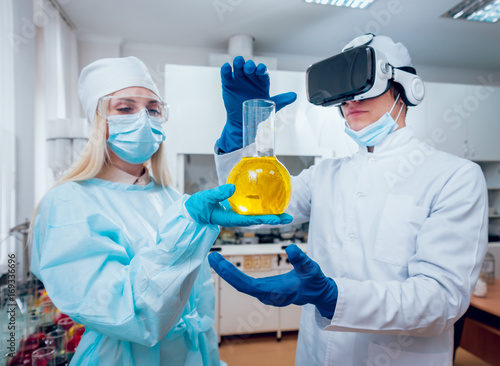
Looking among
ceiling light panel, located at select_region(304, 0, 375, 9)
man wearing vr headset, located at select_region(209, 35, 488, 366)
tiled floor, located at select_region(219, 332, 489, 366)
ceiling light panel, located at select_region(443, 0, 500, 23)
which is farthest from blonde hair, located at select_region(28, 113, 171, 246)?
ceiling light panel, located at select_region(443, 0, 500, 23)

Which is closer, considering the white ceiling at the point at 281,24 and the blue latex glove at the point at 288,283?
the blue latex glove at the point at 288,283

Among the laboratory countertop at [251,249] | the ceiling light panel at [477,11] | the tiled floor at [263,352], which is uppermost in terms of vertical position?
the ceiling light panel at [477,11]

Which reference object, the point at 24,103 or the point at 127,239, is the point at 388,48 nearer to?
the point at 127,239

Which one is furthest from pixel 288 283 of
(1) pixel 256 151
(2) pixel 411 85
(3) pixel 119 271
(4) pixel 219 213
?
(2) pixel 411 85

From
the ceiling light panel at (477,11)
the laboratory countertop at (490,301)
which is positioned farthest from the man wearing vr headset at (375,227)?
the ceiling light panel at (477,11)

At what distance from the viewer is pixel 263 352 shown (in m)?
2.85

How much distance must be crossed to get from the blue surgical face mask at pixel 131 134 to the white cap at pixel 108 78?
103 mm

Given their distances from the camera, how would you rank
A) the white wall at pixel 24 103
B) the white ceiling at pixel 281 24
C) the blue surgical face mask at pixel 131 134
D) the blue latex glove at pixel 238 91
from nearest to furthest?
the blue latex glove at pixel 238 91 → the blue surgical face mask at pixel 131 134 → the white wall at pixel 24 103 → the white ceiling at pixel 281 24

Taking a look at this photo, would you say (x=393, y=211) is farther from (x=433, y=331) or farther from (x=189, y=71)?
(x=189, y=71)

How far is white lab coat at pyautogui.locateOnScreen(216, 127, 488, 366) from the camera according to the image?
0.77m

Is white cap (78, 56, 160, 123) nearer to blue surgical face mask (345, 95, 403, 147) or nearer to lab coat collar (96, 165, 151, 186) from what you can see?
lab coat collar (96, 165, 151, 186)

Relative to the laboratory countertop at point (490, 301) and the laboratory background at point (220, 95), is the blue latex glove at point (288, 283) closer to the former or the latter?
the laboratory background at point (220, 95)

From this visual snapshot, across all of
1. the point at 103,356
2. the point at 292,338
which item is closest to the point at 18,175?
the point at 103,356

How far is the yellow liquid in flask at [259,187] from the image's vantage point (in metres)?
0.65
